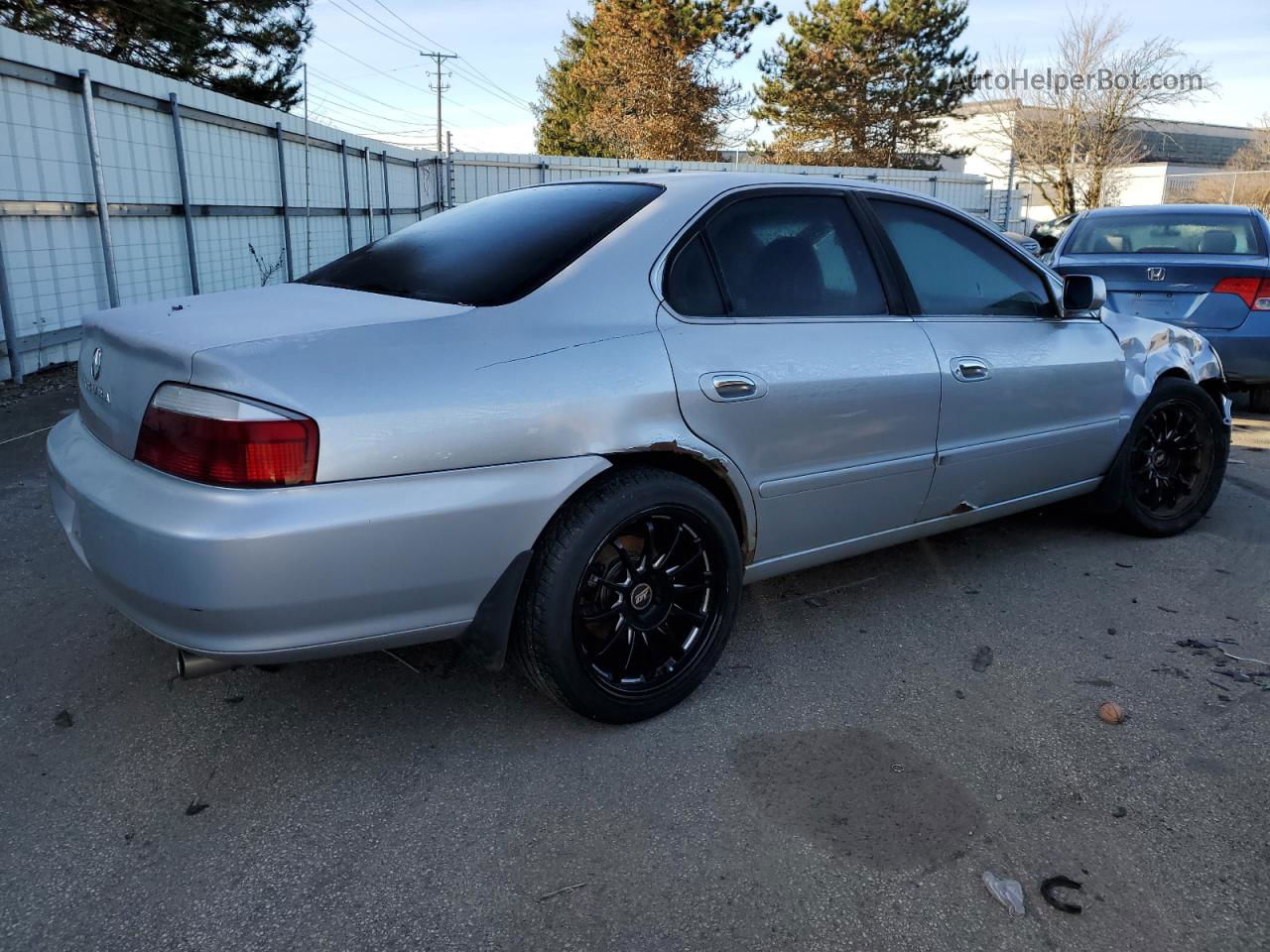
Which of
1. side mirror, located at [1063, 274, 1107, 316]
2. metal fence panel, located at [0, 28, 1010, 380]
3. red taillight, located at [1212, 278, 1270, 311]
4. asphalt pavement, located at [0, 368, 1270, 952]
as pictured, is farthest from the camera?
metal fence panel, located at [0, 28, 1010, 380]

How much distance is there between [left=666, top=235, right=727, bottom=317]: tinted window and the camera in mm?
2785

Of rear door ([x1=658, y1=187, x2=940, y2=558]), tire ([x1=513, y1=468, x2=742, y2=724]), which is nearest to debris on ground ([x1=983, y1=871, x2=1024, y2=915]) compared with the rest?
tire ([x1=513, y1=468, x2=742, y2=724])

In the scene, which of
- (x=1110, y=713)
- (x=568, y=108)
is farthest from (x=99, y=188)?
(x=568, y=108)

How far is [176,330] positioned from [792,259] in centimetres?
186

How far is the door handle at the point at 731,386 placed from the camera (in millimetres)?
2717

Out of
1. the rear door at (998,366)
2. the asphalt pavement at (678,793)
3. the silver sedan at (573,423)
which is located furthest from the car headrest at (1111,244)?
the asphalt pavement at (678,793)

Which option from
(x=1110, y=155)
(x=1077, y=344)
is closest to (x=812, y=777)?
(x=1077, y=344)

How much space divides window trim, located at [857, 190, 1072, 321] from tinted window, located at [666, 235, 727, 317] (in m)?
0.83

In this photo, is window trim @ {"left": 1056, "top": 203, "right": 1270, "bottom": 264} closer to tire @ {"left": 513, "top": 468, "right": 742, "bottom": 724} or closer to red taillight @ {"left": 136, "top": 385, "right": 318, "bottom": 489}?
tire @ {"left": 513, "top": 468, "right": 742, "bottom": 724}

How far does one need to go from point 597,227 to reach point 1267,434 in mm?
6149

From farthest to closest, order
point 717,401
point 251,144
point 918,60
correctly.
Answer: point 918,60 < point 251,144 < point 717,401

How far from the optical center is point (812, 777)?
2.51 metres

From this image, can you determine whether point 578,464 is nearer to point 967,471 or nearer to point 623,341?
point 623,341

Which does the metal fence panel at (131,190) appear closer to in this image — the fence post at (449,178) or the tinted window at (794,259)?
the tinted window at (794,259)
